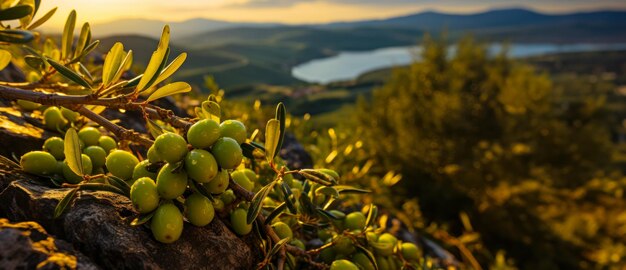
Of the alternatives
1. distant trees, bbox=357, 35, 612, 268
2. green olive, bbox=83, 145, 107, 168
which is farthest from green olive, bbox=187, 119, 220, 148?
distant trees, bbox=357, 35, 612, 268

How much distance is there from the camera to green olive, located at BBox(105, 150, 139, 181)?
1215mm

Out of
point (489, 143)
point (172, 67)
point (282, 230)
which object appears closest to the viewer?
point (172, 67)

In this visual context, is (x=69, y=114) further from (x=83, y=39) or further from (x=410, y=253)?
(x=410, y=253)

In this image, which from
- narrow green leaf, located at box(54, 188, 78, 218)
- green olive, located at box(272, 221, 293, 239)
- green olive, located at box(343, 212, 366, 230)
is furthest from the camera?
green olive, located at box(343, 212, 366, 230)

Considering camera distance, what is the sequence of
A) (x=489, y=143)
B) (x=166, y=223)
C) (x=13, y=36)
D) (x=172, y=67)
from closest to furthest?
(x=13, y=36), (x=166, y=223), (x=172, y=67), (x=489, y=143)

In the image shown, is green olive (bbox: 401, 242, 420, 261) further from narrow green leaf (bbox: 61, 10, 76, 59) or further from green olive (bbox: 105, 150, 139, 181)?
narrow green leaf (bbox: 61, 10, 76, 59)

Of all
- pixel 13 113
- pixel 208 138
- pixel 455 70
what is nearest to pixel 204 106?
pixel 208 138

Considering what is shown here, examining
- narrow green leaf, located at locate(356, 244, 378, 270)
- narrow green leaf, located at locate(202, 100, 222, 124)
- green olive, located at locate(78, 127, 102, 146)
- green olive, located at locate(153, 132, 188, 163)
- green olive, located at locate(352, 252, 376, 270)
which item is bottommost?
green olive, located at locate(352, 252, 376, 270)

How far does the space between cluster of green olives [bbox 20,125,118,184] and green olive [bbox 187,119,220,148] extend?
394mm

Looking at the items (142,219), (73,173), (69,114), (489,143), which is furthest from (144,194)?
(489,143)

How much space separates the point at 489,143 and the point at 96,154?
13337 mm

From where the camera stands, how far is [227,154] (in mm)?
1022

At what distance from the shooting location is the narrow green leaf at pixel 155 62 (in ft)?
3.67

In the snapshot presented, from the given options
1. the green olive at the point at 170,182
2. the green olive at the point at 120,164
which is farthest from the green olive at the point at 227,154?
the green olive at the point at 120,164
